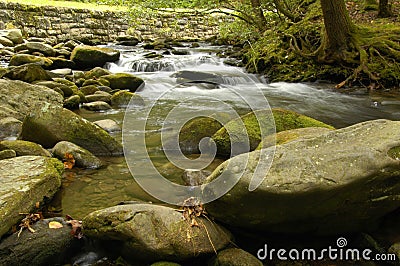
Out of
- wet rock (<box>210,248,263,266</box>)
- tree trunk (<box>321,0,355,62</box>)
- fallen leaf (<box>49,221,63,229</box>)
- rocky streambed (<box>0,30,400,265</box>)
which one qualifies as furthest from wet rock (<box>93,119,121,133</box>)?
tree trunk (<box>321,0,355,62</box>)

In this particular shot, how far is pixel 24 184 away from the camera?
9.52ft

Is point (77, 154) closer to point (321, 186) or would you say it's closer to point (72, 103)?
Answer: point (321, 186)

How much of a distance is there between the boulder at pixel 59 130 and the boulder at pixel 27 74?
163 inches

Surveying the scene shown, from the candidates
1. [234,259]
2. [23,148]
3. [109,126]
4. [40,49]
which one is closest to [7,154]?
[23,148]

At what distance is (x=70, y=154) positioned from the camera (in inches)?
162

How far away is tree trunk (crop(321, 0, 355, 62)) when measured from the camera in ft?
28.7

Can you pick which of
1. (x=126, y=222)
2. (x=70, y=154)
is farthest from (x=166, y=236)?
(x=70, y=154)

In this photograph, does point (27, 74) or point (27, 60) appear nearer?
point (27, 74)

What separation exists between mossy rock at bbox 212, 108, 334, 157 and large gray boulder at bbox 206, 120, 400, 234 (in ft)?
5.97

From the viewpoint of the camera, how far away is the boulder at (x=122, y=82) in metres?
9.36

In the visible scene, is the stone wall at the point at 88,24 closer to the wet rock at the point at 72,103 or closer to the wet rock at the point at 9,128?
the wet rock at the point at 72,103

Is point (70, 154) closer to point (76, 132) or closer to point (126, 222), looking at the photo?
point (76, 132)

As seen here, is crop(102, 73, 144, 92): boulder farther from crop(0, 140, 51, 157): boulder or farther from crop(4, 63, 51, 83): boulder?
crop(0, 140, 51, 157): boulder

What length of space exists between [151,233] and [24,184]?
1233 mm
